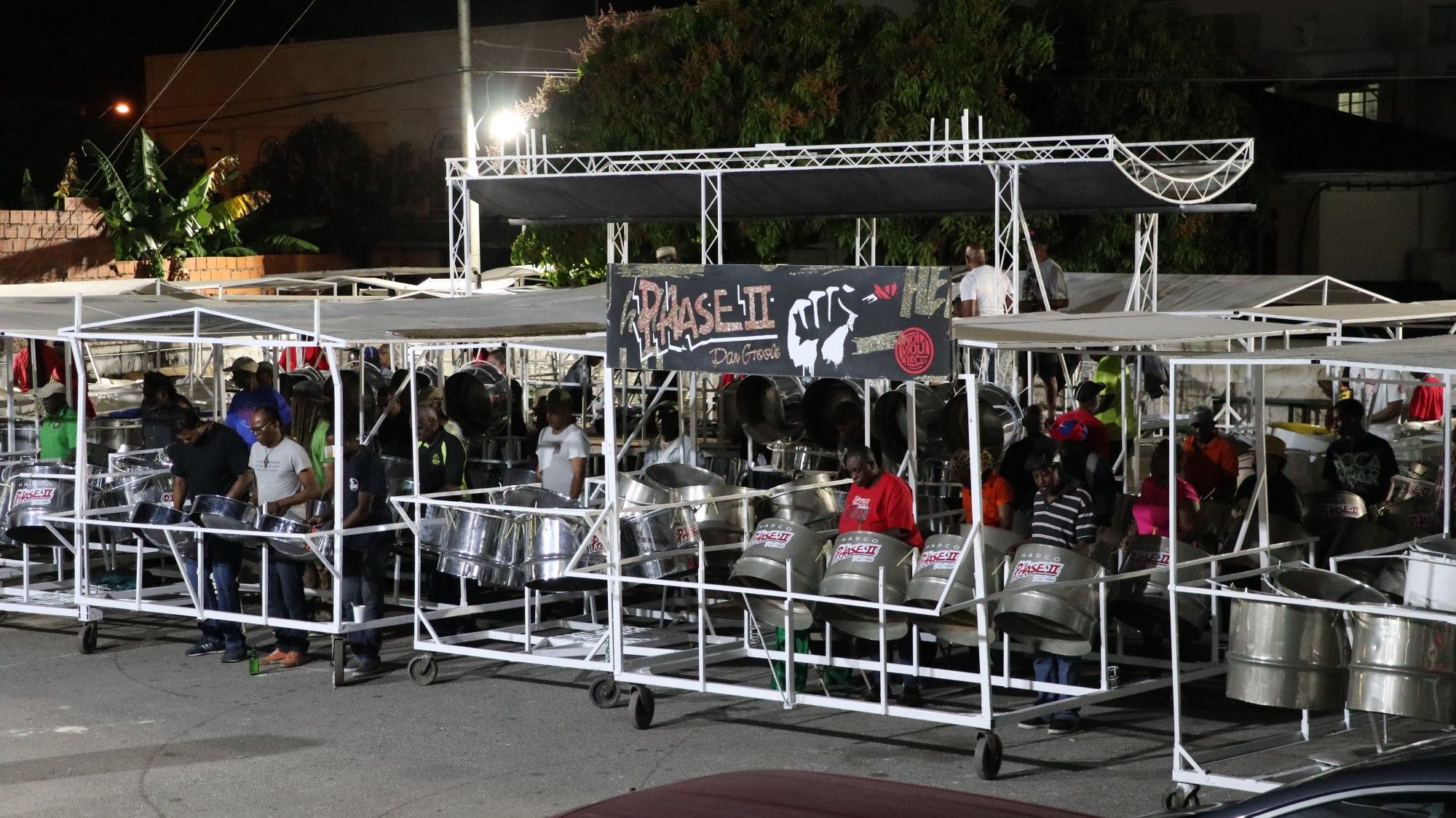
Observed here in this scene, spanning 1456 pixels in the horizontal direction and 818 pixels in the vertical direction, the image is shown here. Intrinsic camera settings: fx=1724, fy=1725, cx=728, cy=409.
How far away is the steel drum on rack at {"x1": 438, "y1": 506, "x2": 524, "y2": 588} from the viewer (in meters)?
9.77

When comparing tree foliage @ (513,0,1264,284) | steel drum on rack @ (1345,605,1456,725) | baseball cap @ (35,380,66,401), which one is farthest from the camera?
tree foliage @ (513,0,1264,284)

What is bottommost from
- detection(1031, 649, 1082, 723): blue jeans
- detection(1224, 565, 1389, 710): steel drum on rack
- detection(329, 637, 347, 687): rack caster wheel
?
detection(329, 637, 347, 687): rack caster wheel

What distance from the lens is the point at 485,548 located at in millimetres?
9820

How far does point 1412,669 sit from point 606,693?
440cm

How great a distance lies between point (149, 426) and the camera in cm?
1373

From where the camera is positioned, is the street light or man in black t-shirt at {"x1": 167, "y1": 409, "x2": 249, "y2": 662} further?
the street light

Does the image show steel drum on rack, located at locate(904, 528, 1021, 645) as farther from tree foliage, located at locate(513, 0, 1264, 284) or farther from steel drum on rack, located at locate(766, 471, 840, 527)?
tree foliage, located at locate(513, 0, 1264, 284)

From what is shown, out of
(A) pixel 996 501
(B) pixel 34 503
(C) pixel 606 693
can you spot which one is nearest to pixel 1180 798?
(A) pixel 996 501

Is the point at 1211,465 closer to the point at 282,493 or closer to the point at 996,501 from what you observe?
the point at 996,501

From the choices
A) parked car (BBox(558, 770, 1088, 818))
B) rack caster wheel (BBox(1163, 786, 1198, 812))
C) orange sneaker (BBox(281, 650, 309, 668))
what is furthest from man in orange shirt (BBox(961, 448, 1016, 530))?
parked car (BBox(558, 770, 1088, 818))

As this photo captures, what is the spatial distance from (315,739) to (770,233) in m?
14.3

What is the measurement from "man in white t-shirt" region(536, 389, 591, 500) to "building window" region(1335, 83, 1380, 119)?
21.3 metres

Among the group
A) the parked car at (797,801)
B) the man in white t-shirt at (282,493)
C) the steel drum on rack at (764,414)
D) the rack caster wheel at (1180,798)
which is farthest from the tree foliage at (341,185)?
the parked car at (797,801)

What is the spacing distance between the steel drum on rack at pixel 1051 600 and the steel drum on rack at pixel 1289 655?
3.42ft
